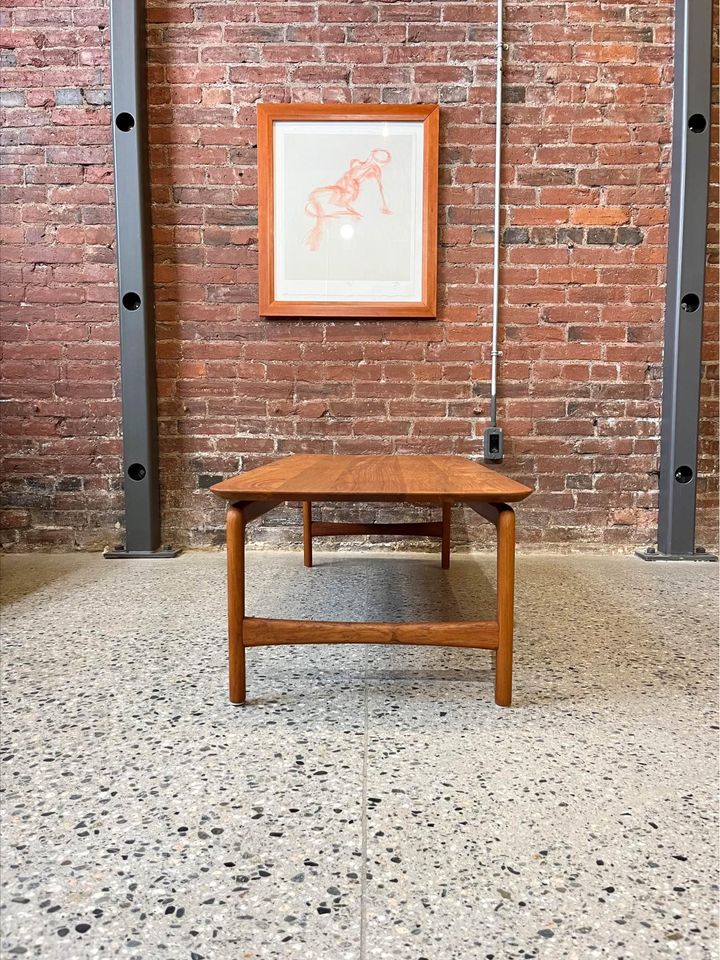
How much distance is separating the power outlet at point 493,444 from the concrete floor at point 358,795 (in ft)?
3.03

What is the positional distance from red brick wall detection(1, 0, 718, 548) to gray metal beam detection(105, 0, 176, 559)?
0.26 feet

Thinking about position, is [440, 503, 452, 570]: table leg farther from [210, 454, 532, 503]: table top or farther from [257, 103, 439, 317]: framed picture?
[257, 103, 439, 317]: framed picture

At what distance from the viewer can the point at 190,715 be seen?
4.17 feet

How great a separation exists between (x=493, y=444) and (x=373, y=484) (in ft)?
4.28

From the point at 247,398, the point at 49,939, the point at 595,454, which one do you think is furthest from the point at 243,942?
the point at 595,454

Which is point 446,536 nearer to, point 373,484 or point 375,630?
point 373,484

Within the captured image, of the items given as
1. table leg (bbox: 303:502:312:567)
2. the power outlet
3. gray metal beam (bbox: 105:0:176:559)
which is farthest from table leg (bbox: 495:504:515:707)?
gray metal beam (bbox: 105:0:176:559)

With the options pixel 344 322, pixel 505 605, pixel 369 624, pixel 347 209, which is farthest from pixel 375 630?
pixel 347 209

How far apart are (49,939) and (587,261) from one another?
107 inches

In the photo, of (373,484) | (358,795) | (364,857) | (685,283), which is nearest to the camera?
(364,857)

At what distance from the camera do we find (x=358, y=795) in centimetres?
100

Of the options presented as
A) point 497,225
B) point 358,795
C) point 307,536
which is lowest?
point 358,795

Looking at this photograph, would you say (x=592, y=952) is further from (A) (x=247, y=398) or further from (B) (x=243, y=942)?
(A) (x=247, y=398)

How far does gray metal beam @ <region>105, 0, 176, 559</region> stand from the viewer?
7.97 ft
